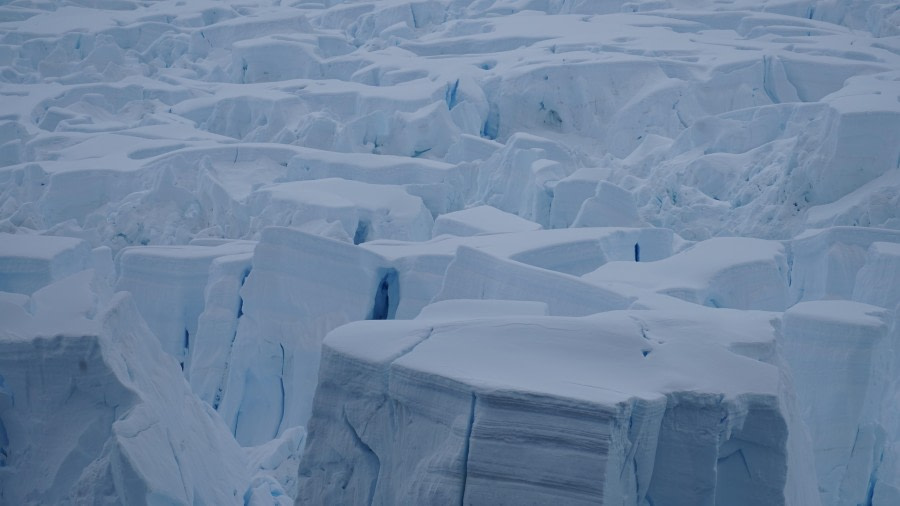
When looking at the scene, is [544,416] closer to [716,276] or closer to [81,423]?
[81,423]

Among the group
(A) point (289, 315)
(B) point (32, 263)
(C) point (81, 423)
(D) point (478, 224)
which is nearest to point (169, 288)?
(A) point (289, 315)

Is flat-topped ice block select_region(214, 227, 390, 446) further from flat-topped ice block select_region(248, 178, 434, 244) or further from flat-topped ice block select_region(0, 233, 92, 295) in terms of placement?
flat-topped ice block select_region(248, 178, 434, 244)

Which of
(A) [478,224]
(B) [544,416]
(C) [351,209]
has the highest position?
(B) [544,416]

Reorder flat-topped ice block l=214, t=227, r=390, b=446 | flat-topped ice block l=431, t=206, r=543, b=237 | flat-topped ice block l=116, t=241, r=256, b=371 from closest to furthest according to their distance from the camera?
1. flat-topped ice block l=214, t=227, r=390, b=446
2. flat-topped ice block l=116, t=241, r=256, b=371
3. flat-topped ice block l=431, t=206, r=543, b=237

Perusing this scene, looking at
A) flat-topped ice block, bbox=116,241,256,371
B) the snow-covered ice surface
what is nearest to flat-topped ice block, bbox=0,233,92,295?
the snow-covered ice surface

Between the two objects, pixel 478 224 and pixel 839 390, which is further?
pixel 478 224

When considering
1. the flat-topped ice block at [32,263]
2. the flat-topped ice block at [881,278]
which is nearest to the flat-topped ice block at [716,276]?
the flat-topped ice block at [881,278]
